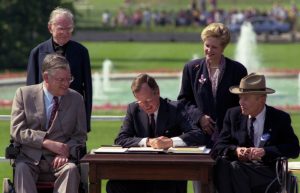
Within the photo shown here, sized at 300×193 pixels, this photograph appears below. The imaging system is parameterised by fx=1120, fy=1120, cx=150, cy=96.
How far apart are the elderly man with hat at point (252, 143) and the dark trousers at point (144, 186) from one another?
0.34 meters

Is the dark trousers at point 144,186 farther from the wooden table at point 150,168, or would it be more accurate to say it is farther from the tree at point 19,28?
the tree at point 19,28

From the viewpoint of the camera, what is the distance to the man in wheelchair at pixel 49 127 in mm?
9406

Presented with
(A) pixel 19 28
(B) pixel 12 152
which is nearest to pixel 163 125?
(B) pixel 12 152

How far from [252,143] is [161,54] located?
37.8 meters

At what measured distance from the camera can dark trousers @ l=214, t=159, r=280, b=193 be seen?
946 centimetres

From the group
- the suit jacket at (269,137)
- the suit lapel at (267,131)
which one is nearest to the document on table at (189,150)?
the suit jacket at (269,137)

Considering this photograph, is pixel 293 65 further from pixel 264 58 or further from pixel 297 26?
pixel 297 26

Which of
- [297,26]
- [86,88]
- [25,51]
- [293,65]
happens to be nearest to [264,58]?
[293,65]

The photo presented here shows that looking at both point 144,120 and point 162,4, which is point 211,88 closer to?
point 144,120

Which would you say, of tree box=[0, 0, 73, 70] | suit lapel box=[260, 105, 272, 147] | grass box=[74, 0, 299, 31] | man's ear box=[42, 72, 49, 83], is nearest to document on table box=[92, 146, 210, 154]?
suit lapel box=[260, 105, 272, 147]

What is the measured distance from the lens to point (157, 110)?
31.9 feet

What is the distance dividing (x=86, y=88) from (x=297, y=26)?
58923 millimetres

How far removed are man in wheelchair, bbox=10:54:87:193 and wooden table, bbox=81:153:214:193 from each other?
39cm

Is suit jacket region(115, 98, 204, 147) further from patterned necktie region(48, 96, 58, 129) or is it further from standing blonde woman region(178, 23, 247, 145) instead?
patterned necktie region(48, 96, 58, 129)
